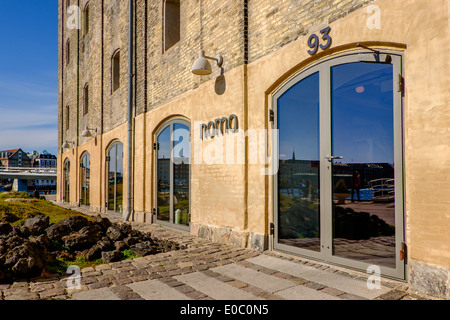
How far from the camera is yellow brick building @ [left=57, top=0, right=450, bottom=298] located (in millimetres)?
3613

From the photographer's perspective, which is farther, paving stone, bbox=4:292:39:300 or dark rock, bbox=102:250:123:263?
dark rock, bbox=102:250:123:263

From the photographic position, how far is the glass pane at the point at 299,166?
16.8ft

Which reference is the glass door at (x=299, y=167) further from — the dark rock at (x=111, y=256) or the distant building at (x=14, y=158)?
the distant building at (x=14, y=158)

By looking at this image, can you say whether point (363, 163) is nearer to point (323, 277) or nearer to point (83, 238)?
point (323, 277)

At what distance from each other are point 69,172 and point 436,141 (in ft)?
67.3

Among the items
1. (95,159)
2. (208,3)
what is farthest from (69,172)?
(208,3)

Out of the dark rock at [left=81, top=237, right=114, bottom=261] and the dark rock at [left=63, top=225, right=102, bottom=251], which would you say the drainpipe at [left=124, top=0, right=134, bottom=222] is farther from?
the dark rock at [left=81, top=237, right=114, bottom=261]

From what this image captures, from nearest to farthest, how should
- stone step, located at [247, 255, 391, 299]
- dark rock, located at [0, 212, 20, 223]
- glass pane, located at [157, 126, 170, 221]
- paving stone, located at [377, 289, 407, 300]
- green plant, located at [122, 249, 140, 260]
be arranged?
paving stone, located at [377, 289, 407, 300] → stone step, located at [247, 255, 391, 299] → green plant, located at [122, 249, 140, 260] → dark rock, located at [0, 212, 20, 223] → glass pane, located at [157, 126, 170, 221]

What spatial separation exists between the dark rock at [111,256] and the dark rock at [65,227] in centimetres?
132

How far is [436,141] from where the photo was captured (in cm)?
348

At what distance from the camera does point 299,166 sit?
540 centimetres

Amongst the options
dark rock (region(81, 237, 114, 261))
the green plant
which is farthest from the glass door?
dark rock (region(81, 237, 114, 261))

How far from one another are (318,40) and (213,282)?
3.74 metres

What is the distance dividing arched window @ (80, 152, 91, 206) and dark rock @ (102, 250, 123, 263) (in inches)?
468
